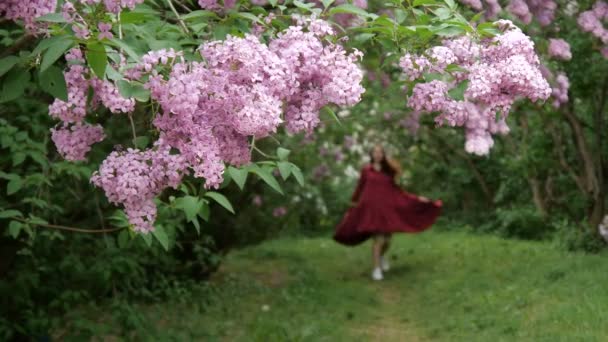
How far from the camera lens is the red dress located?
1233 centimetres

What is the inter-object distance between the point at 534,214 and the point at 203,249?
706 cm

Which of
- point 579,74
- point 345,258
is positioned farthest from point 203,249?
point 345,258

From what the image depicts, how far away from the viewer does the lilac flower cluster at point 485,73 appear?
303cm

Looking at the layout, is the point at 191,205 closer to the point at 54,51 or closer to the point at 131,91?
the point at 131,91

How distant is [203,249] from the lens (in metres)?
9.50

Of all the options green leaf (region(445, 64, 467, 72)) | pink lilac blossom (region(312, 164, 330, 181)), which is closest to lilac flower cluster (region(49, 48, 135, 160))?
green leaf (region(445, 64, 467, 72))

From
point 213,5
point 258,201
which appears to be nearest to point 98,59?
point 213,5

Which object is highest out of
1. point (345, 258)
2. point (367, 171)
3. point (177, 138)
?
point (177, 138)

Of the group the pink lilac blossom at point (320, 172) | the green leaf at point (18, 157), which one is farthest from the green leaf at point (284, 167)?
the pink lilac blossom at point (320, 172)

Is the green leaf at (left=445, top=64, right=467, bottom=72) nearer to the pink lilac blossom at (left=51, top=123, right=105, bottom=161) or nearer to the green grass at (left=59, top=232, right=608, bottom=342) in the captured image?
the pink lilac blossom at (left=51, top=123, right=105, bottom=161)

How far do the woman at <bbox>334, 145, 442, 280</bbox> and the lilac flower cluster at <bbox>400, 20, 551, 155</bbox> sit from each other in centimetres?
875

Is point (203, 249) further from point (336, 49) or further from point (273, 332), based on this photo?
point (336, 49)

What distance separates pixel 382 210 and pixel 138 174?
967 centimetres

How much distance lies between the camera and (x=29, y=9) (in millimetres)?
2629
